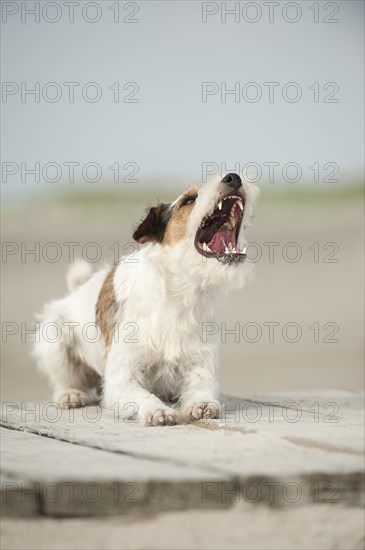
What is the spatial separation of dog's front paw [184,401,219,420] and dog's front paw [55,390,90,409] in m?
0.89

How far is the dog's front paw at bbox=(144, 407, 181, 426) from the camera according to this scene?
391 cm

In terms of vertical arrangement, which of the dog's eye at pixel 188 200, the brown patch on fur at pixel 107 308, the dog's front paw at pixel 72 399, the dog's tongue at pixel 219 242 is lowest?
the dog's front paw at pixel 72 399

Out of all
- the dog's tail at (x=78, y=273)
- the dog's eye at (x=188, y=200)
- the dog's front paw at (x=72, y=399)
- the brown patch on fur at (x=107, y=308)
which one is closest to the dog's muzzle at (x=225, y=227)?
the dog's eye at (x=188, y=200)

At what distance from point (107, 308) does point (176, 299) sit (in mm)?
423

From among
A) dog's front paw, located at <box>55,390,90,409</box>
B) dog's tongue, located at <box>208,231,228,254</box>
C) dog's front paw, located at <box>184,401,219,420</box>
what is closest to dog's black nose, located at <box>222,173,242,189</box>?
Result: dog's tongue, located at <box>208,231,228,254</box>

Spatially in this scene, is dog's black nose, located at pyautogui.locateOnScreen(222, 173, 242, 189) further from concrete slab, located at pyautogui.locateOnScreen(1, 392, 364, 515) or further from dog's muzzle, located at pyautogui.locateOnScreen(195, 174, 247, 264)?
concrete slab, located at pyautogui.locateOnScreen(1, 392, 364, 515)

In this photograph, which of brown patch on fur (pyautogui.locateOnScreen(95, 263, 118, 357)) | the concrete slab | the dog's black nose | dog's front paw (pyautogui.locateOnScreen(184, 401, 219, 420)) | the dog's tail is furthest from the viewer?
the dog's tail

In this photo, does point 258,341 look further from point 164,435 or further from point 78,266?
point 164,435

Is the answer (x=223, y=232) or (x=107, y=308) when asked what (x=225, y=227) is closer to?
(x=223, y=232)

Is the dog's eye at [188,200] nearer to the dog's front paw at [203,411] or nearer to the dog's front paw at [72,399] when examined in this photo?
the dog's front paw at [203,411]

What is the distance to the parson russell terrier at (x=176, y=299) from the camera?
13.9 feet

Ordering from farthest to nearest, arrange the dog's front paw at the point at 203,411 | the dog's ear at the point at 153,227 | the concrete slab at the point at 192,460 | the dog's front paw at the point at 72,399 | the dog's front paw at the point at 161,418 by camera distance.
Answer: the dog's front paw at the point at 72,399 < the dog's ear at the point at 153,227 < the dog's front paw at the point at 203,411 < the dog's front paw at the point at 161,418 < the concrete slab at the point at 192,460

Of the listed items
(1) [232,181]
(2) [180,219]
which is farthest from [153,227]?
(1) [232,181]

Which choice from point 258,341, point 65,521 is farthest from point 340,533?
Result: point 258,341
